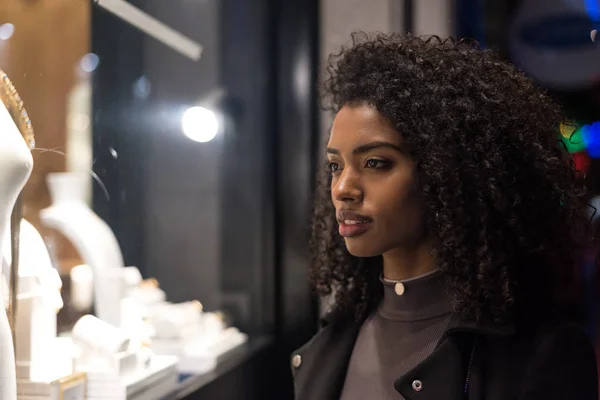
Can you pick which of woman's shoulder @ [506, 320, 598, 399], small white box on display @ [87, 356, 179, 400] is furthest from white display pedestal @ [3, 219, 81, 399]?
woman's shoulder @ [506, 320, 598, 399]

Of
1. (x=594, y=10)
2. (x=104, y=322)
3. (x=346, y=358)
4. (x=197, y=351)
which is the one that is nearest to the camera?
(x=346, y=358)

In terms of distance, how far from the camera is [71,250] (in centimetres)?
174

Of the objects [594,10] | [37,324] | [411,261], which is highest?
[594,10]

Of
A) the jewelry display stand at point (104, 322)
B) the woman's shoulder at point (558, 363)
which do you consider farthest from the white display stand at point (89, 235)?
the woman's shoulder at point (558, 363)

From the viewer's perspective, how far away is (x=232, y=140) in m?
2.93

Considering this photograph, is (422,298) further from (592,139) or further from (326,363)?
(592,139)

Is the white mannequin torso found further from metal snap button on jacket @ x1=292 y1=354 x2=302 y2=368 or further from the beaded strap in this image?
metal snap button on jacket @ x1=292 y1=354 x2=302 y2=368

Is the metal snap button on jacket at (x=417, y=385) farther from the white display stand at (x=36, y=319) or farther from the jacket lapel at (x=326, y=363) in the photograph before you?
the white display stand at (x=36, y=319)

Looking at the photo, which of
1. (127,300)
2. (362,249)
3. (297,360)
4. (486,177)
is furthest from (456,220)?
(127,300)

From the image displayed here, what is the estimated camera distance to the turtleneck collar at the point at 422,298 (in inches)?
58.6

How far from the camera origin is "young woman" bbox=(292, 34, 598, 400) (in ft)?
4.50

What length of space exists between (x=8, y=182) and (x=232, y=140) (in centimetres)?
172

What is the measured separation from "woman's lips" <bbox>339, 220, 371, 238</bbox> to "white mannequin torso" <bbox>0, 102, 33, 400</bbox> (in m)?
0.65

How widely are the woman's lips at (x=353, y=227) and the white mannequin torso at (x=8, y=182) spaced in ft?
2.14
